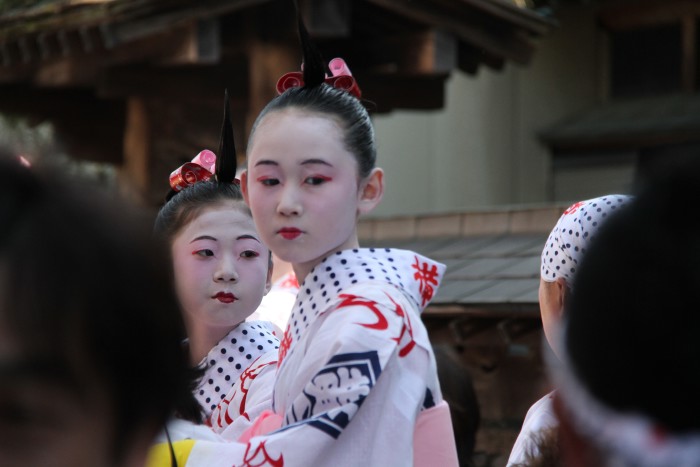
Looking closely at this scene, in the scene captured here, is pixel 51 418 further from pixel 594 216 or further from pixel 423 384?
pixel 594 216

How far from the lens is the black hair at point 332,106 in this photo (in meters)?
2.42

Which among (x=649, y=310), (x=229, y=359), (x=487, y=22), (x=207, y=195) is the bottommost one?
(x=229, y=359)

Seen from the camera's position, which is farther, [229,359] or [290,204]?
[229,359]

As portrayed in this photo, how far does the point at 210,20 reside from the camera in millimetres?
5723

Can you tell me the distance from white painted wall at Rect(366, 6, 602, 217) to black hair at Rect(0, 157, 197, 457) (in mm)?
9196

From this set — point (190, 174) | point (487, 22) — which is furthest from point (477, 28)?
point (190, 174)

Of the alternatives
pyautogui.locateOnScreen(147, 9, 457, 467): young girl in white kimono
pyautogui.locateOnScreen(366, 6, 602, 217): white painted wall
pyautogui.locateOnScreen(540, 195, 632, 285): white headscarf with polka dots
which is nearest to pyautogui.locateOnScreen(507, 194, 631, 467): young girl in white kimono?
pyautogui.locateOnScreen(540, 195, 632, 285): white headscarf with polka dots

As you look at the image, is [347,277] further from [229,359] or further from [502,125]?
[502,125]

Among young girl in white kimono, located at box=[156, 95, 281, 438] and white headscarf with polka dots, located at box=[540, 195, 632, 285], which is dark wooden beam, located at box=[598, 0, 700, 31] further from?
young girl in white kimono, located at box=[156, 95, 281, 438]

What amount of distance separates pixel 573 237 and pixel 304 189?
858 millimetres

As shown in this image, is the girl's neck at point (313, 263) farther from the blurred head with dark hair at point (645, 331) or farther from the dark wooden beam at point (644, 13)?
the dark wooden beam at point (644, 13)

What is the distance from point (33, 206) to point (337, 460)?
3.79 ft

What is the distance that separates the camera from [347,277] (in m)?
2.29

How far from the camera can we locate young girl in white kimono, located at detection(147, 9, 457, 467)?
206 cm
